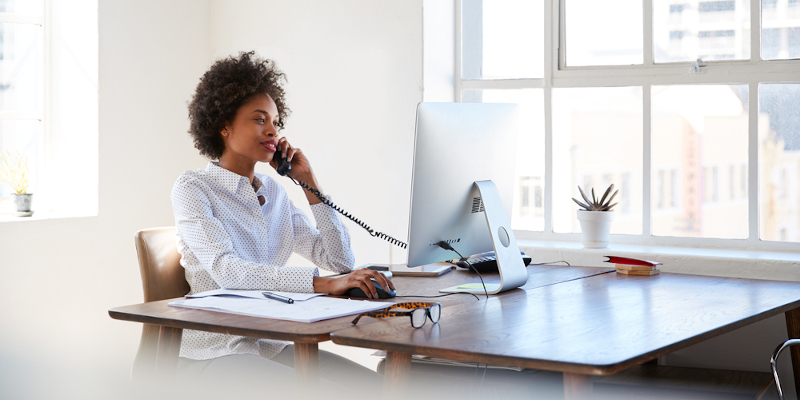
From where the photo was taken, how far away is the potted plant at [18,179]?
3129 mm

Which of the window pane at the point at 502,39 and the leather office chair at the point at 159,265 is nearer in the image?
the leather office chair at the point at 159,265

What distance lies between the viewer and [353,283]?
1917 mm

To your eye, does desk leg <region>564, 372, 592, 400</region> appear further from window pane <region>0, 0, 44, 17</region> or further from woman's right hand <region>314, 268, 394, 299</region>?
window pane <region>0, 0, 44, 17</region>

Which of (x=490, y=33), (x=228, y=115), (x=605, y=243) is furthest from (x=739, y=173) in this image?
(x=228, y=115)

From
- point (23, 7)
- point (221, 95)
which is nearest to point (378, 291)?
point (221, 95)

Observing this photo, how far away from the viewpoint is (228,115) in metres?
2.37

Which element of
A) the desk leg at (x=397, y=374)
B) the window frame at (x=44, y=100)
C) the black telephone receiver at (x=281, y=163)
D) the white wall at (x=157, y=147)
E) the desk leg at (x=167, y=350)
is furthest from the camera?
the window frame at (x=44, y=100)

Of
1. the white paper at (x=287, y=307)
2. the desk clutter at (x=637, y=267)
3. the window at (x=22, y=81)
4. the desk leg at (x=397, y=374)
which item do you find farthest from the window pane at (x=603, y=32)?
the window at (x=22, y=81)

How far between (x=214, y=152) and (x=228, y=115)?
0.52ft

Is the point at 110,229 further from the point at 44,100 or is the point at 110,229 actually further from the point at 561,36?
the point at 561,36

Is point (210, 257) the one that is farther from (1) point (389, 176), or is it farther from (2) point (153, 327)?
(1) point (389, 176)

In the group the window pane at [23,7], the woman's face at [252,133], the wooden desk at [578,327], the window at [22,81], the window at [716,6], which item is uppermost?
the window pane at [23,7]

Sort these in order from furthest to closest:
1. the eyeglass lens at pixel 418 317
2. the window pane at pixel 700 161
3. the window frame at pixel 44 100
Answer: the window frame at pixel 44 100 → the window pane at pixel 700 161 → the eyeglass lens at pixel 418 317

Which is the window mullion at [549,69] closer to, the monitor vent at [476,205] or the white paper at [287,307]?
the monitor vent at [476,205]
